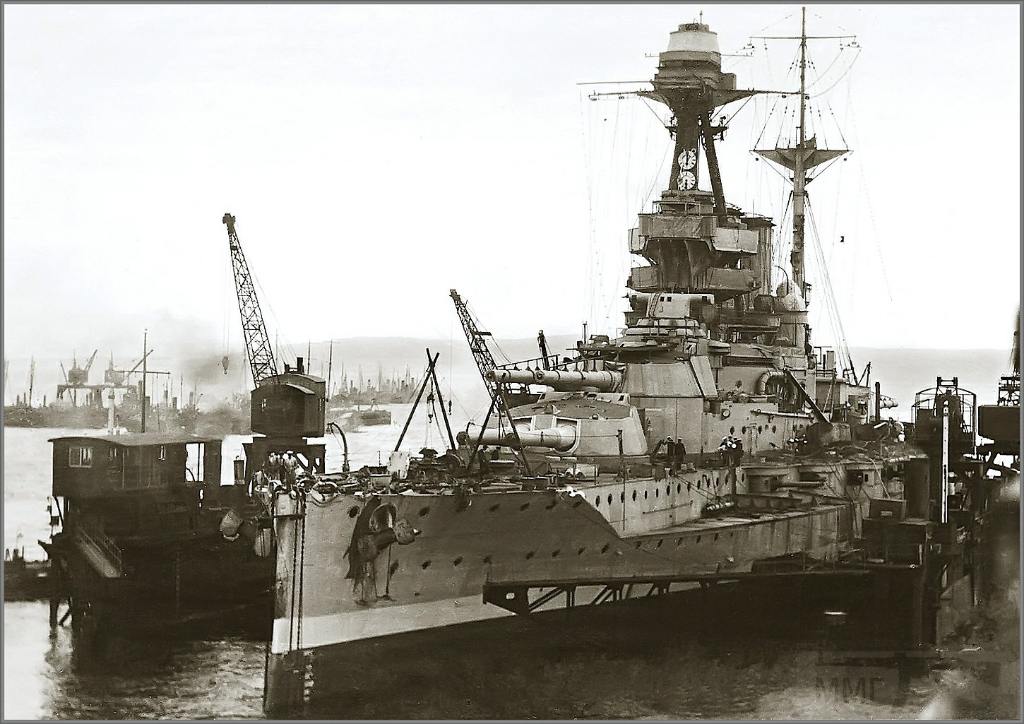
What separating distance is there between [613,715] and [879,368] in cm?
2166

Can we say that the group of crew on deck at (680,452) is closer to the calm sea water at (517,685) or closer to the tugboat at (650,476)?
the tugboat at (650,476)

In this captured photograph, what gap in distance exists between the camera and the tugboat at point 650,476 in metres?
20.8

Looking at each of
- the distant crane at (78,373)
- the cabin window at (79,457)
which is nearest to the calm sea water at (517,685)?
the cabin window at (79,457)

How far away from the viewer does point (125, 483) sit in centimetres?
2802

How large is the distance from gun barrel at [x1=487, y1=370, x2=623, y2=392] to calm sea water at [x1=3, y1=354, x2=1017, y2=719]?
5.84 m

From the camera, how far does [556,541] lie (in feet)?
73.6

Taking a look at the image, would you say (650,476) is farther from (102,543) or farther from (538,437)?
(102,543)

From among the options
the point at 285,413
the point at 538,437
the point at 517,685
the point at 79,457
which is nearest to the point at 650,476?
the point at 538,437

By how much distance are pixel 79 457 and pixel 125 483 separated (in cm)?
114

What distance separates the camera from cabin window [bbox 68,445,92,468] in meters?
27.6

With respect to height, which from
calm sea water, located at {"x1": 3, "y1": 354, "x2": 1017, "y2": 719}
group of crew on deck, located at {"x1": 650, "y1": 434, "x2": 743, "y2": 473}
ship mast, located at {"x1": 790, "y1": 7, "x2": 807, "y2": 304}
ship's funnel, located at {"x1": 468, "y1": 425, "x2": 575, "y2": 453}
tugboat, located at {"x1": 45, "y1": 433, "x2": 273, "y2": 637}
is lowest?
calm sea water, located at {"x1": 3, "y1": 354, "x2": 1017, "y2": 719}

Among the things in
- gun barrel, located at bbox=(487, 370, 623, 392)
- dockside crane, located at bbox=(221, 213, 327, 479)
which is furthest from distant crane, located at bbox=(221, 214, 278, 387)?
gun barrel, located at bbox=(487, 370, 623, 392)

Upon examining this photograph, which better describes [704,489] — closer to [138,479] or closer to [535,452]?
[535,452]

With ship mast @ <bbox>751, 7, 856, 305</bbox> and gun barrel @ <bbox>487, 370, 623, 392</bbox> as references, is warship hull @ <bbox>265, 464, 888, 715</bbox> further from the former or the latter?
ship mast @ <bbox>751, 7, 856, 305</bbox>
